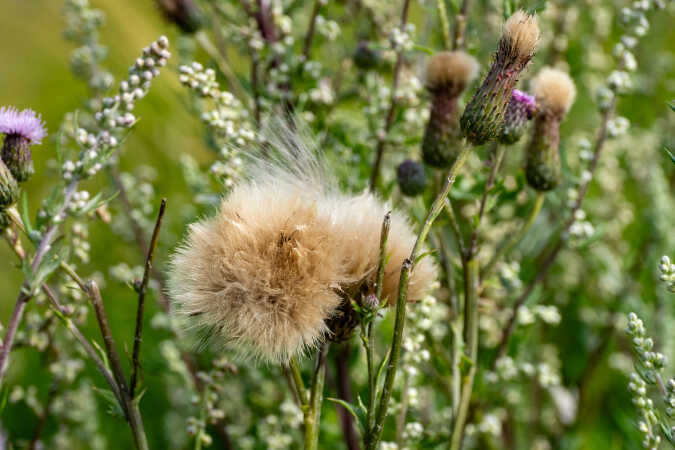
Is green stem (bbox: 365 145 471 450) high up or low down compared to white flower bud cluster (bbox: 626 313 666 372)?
up

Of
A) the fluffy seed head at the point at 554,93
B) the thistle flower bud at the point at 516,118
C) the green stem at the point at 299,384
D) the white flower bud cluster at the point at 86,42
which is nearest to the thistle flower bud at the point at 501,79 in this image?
the thistle flower bud at the point at 516,118

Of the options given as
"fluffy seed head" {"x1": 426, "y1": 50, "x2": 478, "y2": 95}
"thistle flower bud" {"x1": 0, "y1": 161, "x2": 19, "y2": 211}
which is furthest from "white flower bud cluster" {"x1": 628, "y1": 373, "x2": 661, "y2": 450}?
"thistle flower bud" {"x1": 0, "y1": 161, "x2": 19, "y2": 211}

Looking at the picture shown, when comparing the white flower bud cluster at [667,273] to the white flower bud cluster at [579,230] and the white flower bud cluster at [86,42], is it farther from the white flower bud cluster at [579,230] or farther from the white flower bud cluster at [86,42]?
the white flower bud cluster at [86,42]

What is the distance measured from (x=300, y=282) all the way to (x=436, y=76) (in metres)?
0.56

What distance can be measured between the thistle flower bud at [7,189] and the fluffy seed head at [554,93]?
36.0 inches

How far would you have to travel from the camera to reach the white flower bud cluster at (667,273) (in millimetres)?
858

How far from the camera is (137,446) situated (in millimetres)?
868

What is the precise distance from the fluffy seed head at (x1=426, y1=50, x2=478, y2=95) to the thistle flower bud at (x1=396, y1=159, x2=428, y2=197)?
0.16 metres

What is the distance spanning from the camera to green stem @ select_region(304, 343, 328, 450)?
86 centimetres

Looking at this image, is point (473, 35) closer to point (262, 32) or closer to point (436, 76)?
point (436, 76)

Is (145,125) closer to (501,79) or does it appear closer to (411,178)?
(411,178)

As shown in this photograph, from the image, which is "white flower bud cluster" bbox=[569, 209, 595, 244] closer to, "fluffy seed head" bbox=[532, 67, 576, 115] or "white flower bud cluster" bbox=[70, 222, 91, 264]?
"fluffy seed head" bbox=[532, 67, 576, 115]

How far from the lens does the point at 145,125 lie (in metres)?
3.04

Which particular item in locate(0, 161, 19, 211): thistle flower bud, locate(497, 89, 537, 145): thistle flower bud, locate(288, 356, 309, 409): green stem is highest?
locate(0, 161, 19, 211): thistle flower bud
